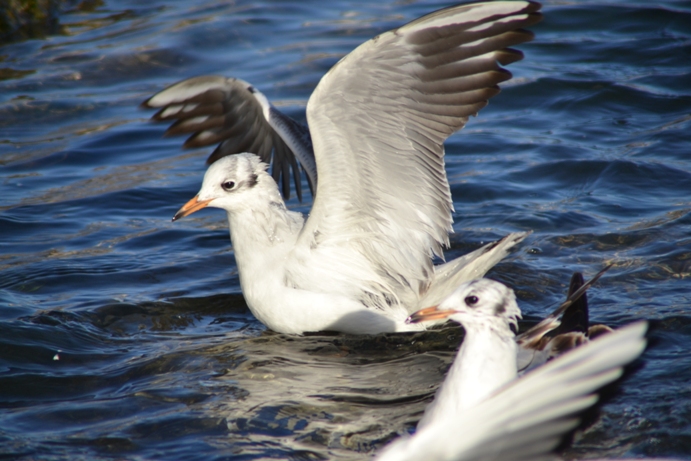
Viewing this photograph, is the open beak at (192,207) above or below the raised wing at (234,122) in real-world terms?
below

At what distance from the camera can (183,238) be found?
8344 millimetres

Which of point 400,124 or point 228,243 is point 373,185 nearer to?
point 400,124

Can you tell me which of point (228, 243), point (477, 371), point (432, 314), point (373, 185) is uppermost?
point (373, 185)

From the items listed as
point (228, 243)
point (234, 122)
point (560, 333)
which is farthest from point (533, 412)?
point (228, 243)

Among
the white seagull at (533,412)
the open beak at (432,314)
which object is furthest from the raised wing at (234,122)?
the white seagull at (533,412)

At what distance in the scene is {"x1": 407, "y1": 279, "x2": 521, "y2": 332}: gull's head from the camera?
14.4 feet

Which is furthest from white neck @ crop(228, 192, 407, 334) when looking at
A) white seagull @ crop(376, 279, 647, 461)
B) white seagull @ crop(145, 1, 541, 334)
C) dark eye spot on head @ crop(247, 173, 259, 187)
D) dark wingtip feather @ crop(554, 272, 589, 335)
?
white seagull @ crop(376, 279, 647, 461)

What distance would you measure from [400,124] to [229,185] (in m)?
1.45

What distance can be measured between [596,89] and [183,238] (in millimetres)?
5821

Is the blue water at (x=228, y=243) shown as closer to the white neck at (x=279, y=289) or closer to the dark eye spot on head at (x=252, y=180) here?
the white neck at (x=279, y=289)

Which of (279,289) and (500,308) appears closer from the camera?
(500,308)

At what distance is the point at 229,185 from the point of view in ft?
20.5

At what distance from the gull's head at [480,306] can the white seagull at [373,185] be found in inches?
50.4

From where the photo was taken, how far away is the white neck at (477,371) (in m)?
4.20
